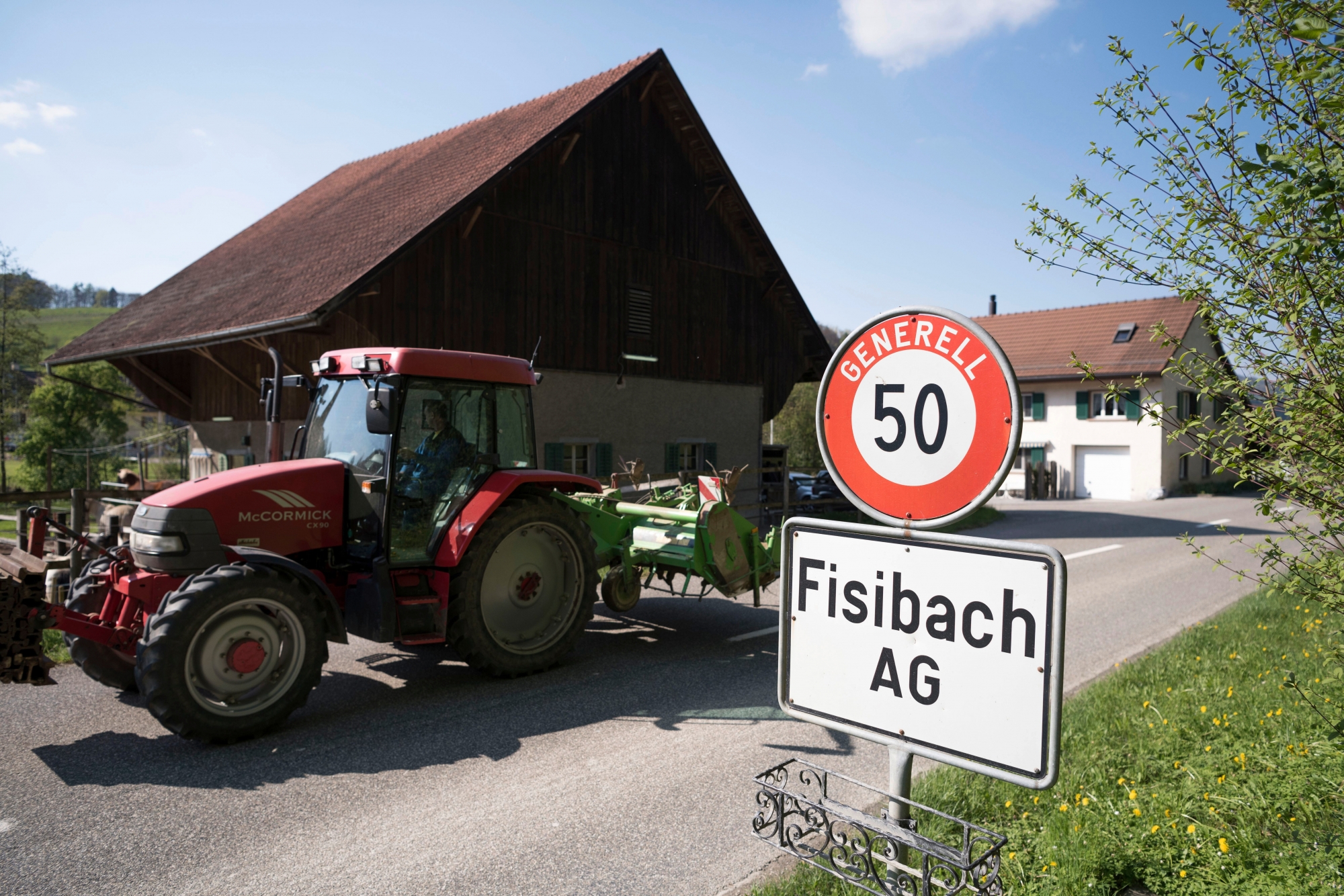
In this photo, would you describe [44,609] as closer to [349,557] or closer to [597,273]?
[349,557]

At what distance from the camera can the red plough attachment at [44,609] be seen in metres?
4.68

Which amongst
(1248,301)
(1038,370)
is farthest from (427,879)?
(1038,370)

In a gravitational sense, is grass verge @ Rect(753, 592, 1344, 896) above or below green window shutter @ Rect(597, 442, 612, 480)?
below

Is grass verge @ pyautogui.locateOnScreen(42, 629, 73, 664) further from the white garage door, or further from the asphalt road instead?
the white garage door

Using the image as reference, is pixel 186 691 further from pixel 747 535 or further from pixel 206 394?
pixel 206 394

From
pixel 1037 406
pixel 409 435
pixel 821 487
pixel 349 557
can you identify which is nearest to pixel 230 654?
pixel 349 557

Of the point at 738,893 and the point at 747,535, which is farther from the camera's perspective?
the point at 747,535

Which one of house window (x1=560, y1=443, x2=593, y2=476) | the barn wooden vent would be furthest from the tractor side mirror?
the barn wooden vent

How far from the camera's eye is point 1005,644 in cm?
180

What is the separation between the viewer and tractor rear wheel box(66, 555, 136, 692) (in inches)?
209

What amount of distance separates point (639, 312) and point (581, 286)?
4.72 ft

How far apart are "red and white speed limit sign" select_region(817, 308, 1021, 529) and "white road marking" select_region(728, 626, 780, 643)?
226 inches

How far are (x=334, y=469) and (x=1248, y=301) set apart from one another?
5.43 metres

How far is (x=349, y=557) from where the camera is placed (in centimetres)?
607
